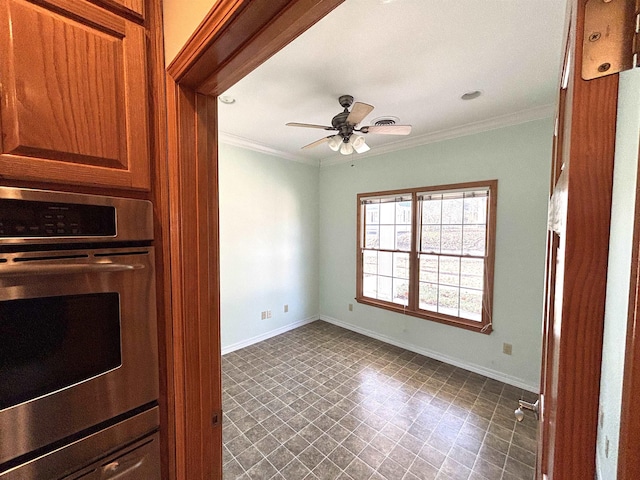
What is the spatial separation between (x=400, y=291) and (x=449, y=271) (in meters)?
0.75

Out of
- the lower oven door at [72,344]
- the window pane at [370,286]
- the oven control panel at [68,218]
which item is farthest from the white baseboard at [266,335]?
the oven control panel at [68,218]

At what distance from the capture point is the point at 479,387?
2734 mm

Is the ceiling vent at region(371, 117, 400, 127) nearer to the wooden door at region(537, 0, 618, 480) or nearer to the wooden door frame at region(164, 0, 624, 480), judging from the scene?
the wooden door frame at region(164, 0, 624, 480)

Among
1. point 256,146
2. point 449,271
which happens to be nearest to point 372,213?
point 449,271

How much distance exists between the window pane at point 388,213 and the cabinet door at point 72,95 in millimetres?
3261

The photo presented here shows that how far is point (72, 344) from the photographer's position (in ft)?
2.60

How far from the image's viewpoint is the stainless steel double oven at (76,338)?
699 mm

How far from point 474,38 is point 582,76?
1.76 meters

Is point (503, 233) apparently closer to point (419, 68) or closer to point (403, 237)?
point (403, 237)

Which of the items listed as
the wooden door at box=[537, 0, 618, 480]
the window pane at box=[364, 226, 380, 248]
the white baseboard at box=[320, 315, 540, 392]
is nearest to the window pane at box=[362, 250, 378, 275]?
the window pane at box=[364, 226, 380, 248]

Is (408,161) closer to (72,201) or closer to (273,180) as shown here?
(273,180)

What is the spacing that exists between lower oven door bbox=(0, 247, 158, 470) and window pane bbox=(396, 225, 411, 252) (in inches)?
127

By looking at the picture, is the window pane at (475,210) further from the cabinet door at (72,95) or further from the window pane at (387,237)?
the cabinet door at (72,95)

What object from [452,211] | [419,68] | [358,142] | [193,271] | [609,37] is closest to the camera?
[609,37]
